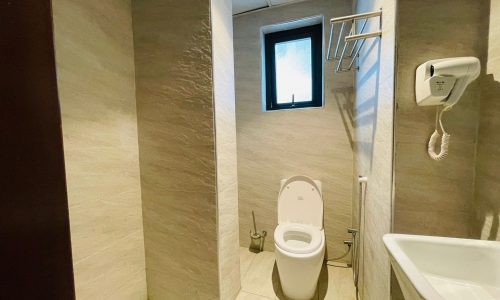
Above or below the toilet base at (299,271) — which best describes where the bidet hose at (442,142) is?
above

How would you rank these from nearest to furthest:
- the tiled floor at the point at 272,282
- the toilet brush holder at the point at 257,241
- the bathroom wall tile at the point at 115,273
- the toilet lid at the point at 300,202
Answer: the bathroom wall tile at the point at 115,273 < the tiled floor at the point at 272,282 < the toilet lid at the point at 300,202 < the toilet brush holder at the point at 257,241

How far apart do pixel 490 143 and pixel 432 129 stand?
161mm

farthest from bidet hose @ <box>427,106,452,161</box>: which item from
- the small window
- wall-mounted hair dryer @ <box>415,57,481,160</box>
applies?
the small window

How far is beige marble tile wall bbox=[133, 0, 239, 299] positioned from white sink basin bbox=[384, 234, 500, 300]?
86 cm

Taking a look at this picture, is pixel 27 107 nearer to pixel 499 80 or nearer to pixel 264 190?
pixel 499 80

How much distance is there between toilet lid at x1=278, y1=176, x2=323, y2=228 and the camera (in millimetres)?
1653

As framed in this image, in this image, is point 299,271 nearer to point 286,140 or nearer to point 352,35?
point 286,140

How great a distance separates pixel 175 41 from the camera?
44.9 inches

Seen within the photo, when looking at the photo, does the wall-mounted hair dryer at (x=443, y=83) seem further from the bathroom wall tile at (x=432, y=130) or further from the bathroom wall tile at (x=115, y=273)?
the bathroom wall tile at (x=115, y=273)

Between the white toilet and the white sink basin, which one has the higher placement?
the white sink basin

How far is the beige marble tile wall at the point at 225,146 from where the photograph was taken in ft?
3.70

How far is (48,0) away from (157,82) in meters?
0.94

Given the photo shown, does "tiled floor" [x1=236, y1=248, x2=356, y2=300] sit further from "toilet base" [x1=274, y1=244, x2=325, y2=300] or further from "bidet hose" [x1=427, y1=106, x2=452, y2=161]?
"bidet hose" [x1=427, y1=106, x2=452, y2=161]

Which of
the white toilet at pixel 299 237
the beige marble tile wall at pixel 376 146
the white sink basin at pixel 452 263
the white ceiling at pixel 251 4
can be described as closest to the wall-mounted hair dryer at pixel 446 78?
the beige marble tile wall at pixel 376 146
